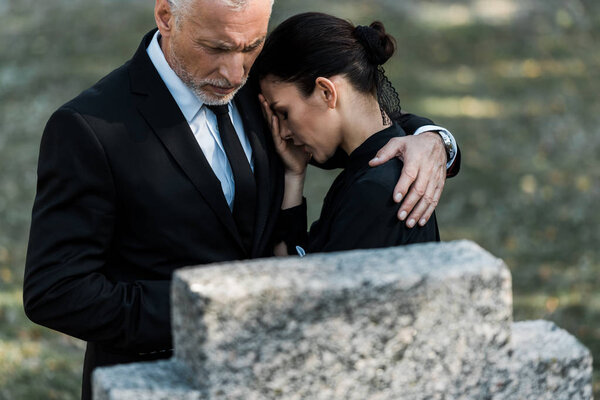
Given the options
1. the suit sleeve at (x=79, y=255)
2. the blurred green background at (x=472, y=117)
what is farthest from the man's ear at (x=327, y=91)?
the blurred green background at (x=472, y=117)

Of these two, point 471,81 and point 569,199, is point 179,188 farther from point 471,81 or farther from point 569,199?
point 471,81

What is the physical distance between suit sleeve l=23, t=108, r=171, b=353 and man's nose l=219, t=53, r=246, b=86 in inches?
19.3

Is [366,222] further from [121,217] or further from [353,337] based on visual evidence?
[353,337]

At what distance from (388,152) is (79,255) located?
111 cm

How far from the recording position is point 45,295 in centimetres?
272

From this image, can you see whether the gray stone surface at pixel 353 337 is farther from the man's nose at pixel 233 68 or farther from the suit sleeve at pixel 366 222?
the man's nose at pixel 233 68

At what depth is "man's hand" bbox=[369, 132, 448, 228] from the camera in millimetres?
2963

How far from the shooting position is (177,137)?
2.91 meters

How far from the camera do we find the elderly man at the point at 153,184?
2.74 metres

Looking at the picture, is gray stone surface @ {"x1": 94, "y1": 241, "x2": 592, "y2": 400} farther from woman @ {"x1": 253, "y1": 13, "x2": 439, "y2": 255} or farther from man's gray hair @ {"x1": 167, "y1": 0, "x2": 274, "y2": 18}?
man's gray hair @ {"x1": 167, "y1": 0, "x2": 274, "y2": 18}

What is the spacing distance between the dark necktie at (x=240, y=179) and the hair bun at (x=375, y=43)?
0.56 metres

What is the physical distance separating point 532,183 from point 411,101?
108 inches

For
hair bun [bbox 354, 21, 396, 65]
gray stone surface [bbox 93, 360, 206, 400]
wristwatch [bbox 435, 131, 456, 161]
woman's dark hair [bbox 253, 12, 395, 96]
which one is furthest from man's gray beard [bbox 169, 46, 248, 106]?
gray stone surface [bbox 93, 360, 206, 400]

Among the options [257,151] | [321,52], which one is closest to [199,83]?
[257,151]
